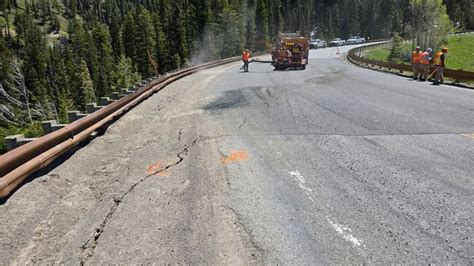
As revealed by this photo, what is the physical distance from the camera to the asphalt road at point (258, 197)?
13.1ft

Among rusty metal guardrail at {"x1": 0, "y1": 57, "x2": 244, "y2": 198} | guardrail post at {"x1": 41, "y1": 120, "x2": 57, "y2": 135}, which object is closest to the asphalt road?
rusty metal guardrail at {"x1": 0, "y1": 57, "x2": 244, "y2": 198}

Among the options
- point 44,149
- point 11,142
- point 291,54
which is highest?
point 291,54

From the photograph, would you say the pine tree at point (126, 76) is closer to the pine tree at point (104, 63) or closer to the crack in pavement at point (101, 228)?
the pine tree at point (104, 63)

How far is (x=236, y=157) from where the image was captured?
6965 mm

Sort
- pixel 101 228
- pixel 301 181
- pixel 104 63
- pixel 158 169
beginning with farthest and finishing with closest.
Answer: pixel 104 63 → pixel 158 169 → pixel 301 181 → pixel 101 228

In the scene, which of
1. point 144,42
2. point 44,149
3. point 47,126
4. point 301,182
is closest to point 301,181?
point 301,182

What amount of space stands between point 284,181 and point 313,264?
210 centimetres

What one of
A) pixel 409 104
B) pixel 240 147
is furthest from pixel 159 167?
pixel 409 104

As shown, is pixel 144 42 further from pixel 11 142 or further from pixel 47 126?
pixel 11 142

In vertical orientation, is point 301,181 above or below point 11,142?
below

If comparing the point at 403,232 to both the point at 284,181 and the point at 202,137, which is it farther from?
the point at 202,137

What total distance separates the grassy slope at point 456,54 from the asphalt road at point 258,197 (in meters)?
55.4

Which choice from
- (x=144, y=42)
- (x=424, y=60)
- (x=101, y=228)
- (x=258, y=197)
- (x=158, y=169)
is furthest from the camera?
(x=144, y=42)

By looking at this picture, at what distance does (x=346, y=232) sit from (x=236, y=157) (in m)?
3.05
